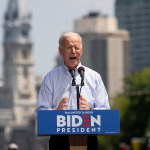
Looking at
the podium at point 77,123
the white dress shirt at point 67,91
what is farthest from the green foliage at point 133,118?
the podium at point 77,123

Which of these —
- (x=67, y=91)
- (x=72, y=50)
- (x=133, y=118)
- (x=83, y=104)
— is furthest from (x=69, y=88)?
(x=133, y=118)

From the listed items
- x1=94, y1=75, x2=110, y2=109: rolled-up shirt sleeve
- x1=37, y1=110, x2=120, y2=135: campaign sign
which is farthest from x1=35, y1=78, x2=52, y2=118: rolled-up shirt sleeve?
x1=94, y1=75, x2=110, y2=109: rolled-up shirt sleeve

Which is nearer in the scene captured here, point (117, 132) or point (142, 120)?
point (117, 132)

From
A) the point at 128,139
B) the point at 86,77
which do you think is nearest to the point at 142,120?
the point at 128,139

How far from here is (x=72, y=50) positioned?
11.6m

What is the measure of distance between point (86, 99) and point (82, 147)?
45 centimetres

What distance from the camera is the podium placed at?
1138cm

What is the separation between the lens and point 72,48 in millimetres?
11609

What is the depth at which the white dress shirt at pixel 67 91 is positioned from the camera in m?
11.6

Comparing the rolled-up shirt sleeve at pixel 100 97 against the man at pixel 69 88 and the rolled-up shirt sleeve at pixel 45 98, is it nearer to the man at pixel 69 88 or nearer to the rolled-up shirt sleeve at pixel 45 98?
the man at pixel 69 88

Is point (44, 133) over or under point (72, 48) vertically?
under

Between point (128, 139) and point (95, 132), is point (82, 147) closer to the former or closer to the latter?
point (95, 132)

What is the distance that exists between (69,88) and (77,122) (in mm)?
358

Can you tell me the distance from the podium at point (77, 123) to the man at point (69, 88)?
95 mm
